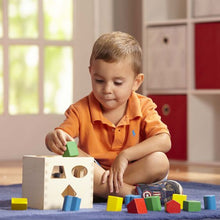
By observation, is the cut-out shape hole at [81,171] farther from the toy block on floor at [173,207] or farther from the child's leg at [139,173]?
the toy block on floor at [173,207]

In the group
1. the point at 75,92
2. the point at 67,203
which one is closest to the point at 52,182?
the point at 67,203

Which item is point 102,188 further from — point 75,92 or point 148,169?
point 75,92

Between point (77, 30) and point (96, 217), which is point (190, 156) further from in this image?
point (96, 217)

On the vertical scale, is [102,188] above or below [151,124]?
below

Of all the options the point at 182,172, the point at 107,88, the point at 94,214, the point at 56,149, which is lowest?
the point at 182,172

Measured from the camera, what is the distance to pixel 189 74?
2.67 meters

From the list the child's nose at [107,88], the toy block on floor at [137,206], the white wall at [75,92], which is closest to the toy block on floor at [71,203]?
the toy block on floor at [137,206]

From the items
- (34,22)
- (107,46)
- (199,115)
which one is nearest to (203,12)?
(199,115)

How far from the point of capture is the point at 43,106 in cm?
288

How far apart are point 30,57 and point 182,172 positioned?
1047 mm

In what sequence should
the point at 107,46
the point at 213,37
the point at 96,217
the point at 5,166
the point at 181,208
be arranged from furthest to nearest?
1. the point at 213,37
2. the point at 5,166
3. the point at 107,46
4. the point at 181,208
5. the point at 96,217

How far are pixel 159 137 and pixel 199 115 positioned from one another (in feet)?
4.21

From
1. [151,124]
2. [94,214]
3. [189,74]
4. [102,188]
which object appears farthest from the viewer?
[189,74]

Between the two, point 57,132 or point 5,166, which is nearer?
point 57,132
